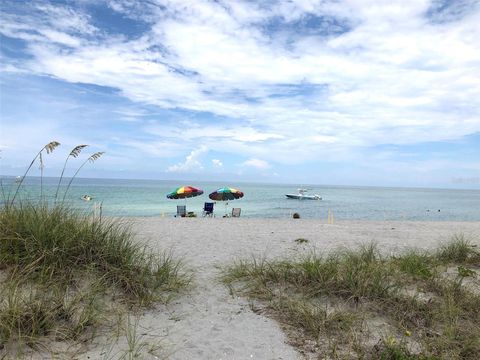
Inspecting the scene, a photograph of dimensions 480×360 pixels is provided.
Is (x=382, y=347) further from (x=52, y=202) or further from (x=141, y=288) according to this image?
(x=52, y=202)

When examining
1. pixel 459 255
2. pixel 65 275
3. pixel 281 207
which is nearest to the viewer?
pixel 65 275

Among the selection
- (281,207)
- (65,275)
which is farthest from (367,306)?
(281,207)

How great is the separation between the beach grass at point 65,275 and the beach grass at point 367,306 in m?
1.33

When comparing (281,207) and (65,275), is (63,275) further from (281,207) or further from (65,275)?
(281,207)

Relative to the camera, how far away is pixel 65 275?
161 inches

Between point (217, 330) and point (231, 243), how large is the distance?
5559mm

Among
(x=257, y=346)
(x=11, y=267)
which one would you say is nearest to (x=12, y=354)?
(x=11, y=267)

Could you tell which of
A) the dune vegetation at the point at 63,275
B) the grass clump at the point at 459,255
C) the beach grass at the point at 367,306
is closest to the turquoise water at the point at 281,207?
the dune vegetation at the point at 63,275

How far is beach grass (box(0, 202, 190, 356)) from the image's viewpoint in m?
3.36

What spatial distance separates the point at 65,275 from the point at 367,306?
3.51 m

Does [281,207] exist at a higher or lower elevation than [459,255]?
lower

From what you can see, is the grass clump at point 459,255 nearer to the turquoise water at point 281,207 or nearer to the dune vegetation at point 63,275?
the dune vegetation at point 63,275

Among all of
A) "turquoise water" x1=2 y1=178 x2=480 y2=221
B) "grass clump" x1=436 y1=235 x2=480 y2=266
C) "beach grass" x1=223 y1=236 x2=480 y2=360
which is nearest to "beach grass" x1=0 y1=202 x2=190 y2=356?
"turquoise water" x1=2 y1=178 x2=480 y2=221

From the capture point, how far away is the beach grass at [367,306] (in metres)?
3.58
